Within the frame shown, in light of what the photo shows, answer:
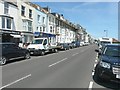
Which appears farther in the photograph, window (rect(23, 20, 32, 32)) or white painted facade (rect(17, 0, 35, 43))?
window (rect(23, 20, 32, 32))

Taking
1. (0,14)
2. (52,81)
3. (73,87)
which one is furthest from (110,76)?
(0,14)

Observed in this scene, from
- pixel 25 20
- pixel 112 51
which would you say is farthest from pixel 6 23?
pixel 112 51

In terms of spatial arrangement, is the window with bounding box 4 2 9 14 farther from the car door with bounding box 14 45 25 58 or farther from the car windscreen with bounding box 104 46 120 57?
the car windscreen with bounding box 104 46 120 57

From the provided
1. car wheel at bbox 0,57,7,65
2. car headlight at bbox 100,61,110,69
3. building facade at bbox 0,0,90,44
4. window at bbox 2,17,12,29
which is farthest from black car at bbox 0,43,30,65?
window at bbox 2,17,12,29

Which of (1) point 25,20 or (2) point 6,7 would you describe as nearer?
(2) point 6,7

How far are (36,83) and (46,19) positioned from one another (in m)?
48.3

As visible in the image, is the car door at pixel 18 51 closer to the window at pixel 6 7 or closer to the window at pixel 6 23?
the window at pixel 6 23

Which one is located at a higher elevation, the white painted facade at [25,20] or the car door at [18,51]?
the white painted facade at [25,20]

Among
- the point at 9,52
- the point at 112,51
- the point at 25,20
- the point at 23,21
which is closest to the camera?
the point at 112,51

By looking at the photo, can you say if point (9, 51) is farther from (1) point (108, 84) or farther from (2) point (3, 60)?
(1) point (108, 84)

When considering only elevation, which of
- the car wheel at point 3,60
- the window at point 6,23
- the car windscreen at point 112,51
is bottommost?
the car wheel at point 3,60

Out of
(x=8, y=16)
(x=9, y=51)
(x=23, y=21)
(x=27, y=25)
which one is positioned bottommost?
(x=9, y=51)

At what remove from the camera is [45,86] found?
861cm

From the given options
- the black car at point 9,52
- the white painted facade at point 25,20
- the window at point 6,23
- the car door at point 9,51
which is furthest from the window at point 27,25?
the car door at point 9,51
